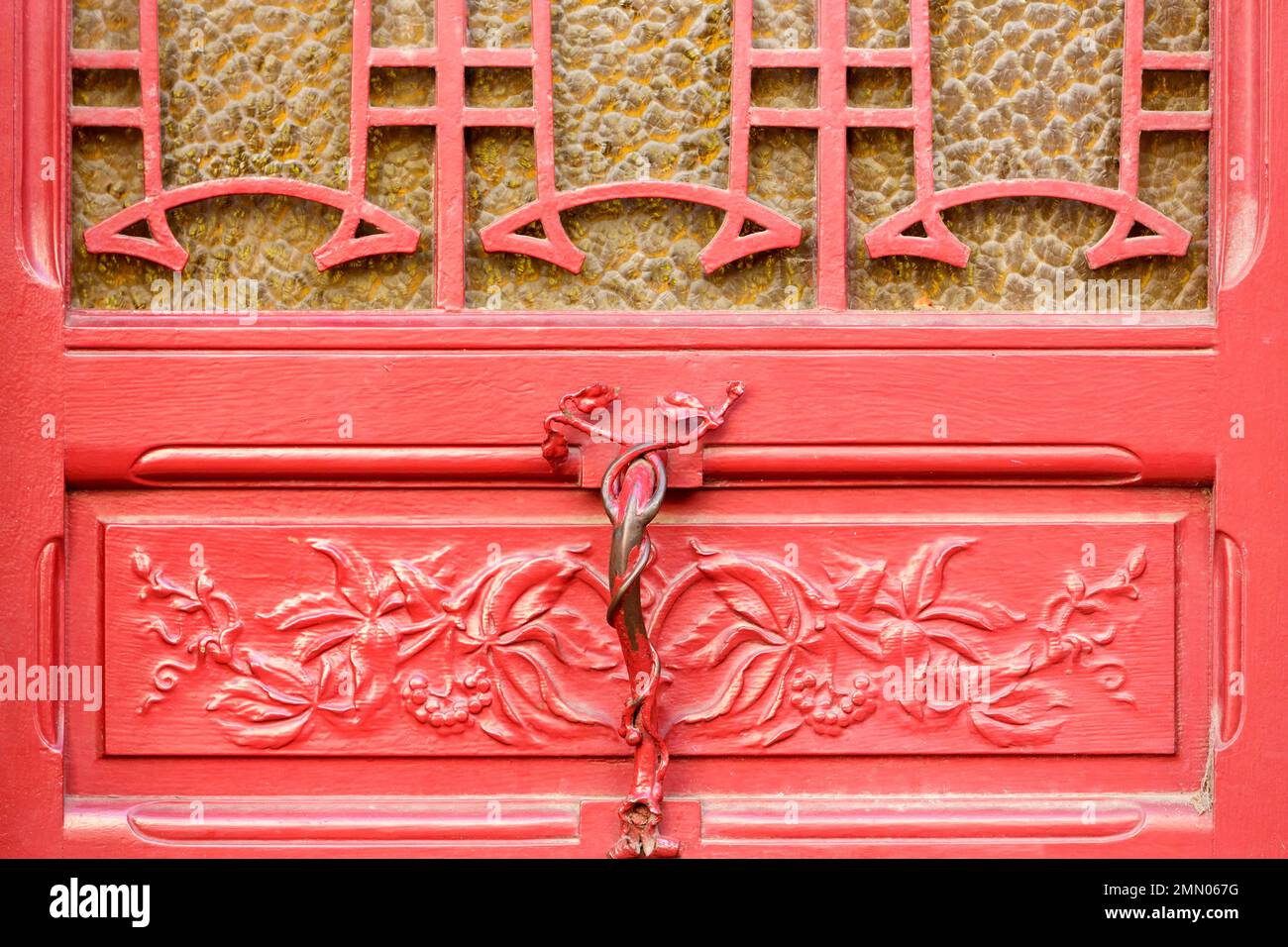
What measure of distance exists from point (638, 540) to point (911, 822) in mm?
347

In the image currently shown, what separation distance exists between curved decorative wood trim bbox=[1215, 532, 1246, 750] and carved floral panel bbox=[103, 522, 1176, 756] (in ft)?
0.14

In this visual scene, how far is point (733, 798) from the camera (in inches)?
42.4

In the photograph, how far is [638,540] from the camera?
1.01 m

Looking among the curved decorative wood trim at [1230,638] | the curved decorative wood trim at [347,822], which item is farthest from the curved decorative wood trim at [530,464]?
the curved decorative wood trim at [347,822]

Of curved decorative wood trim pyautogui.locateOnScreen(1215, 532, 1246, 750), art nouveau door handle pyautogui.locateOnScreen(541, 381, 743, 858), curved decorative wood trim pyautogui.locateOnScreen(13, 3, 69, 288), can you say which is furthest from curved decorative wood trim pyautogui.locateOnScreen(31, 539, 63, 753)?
curved decorative wood trim pyautogui.locateOnScreen(1215, 532, 1246, 750)

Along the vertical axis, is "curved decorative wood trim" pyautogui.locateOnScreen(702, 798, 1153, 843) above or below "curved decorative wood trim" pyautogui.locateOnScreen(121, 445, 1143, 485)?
below

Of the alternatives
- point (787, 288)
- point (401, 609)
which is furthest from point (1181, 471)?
point (401, 609)

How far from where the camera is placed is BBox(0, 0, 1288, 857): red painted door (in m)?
1.06

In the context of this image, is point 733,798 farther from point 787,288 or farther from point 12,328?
point 12,328

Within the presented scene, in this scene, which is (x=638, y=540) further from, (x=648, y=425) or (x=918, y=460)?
(x=918, y=460)

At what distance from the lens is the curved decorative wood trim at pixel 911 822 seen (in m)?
1.06

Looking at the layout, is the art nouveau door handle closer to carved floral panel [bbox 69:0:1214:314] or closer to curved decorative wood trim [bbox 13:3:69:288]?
carved floral panel [bbox 69:0:1214:314]

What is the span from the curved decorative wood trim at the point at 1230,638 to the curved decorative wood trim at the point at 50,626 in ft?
3.29

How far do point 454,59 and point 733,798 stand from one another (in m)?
0.69
